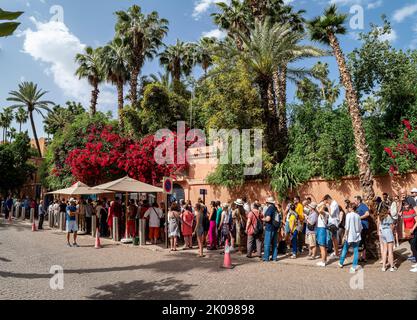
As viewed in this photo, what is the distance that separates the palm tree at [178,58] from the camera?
110ft

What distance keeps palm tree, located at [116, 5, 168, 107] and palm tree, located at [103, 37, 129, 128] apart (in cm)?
63

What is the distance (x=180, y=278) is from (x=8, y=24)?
6.89 metres

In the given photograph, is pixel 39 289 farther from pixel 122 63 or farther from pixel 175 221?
pixel 122 63

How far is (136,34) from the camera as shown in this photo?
27578mm

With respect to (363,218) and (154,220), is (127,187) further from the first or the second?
(363,218)

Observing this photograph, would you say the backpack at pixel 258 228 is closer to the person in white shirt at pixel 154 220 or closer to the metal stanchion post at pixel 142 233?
the person in white shirt at pixel 154 220

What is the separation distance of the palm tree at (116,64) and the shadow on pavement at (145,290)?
22.3 m

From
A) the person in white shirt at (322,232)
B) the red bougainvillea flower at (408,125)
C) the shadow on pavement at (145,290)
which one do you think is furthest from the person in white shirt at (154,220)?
the red bougainvillea flower at (408,125)

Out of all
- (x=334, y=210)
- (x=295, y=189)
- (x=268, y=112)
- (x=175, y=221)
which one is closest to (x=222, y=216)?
(x=175, y=221)

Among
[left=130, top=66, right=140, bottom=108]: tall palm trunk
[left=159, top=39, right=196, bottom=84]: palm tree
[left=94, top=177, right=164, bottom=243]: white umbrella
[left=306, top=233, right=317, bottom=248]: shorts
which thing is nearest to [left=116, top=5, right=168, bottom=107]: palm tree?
[left=130, top=66, right=140, bottom=108]: tall palm trunk

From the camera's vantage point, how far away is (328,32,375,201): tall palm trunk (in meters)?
11.2

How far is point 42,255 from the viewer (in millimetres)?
11125

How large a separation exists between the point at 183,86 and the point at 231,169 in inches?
634

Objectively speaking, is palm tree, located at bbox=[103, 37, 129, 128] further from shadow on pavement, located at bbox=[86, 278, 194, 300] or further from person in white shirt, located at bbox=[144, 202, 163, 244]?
shadow on pavement, located at bbox=[86, 278, 194, 300]
